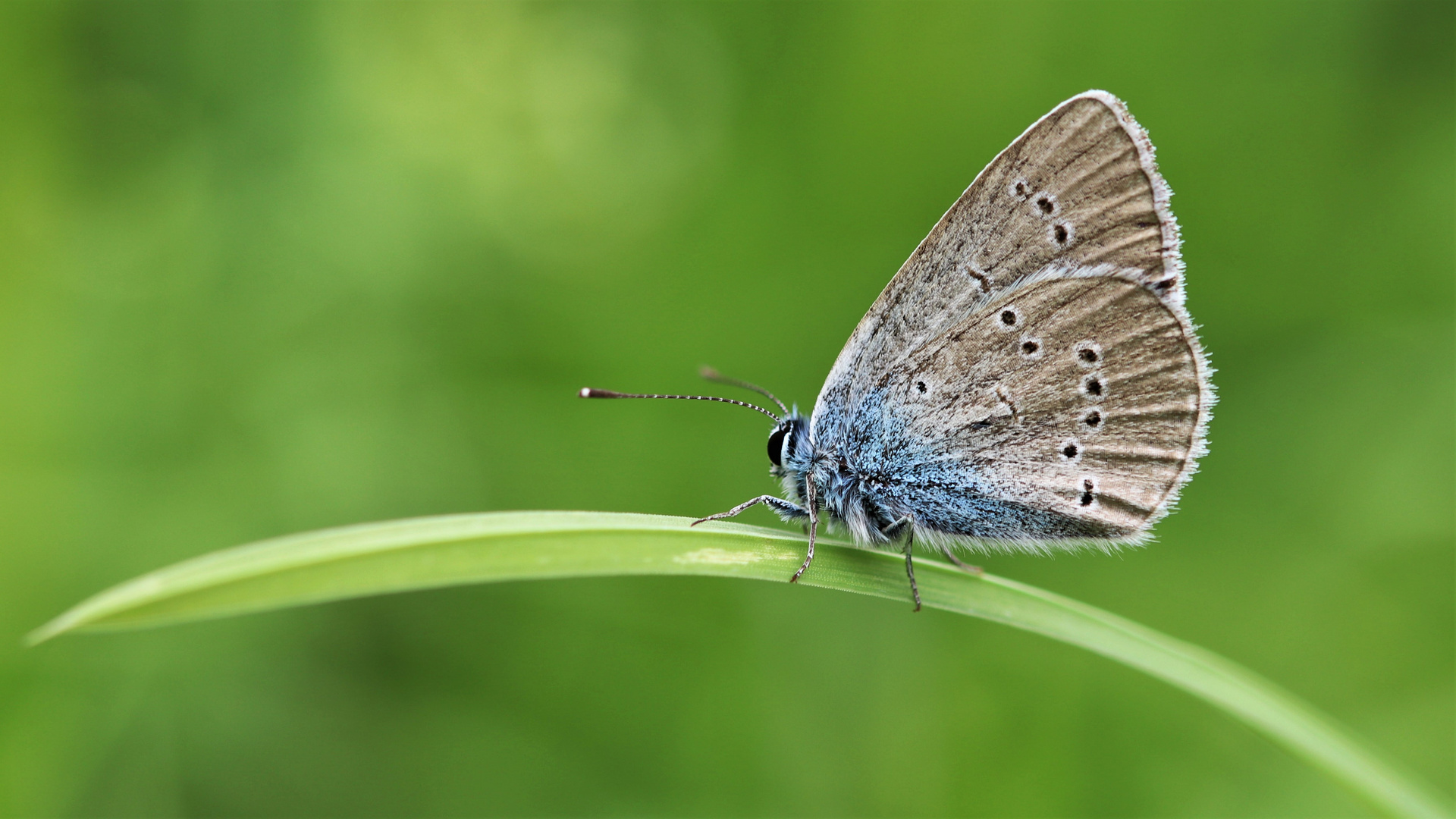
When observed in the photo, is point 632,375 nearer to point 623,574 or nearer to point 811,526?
point 811,526

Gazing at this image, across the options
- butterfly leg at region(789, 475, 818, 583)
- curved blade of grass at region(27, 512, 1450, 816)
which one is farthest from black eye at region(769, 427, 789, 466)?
curved blade of grass at region(27, 512, 1450, 816)

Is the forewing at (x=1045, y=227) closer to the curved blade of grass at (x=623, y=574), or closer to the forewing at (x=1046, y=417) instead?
the forewing at (x=1046, y=417)

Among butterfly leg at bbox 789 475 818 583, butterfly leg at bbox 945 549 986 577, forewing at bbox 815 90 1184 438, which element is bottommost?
butterfly leg at bbox 945 549 986 577

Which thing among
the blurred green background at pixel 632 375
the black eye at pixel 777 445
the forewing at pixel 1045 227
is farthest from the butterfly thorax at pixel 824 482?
the blurred green background at pixel 632 375

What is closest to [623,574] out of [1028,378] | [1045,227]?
[1028,378]

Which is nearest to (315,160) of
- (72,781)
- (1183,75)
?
(72,781)

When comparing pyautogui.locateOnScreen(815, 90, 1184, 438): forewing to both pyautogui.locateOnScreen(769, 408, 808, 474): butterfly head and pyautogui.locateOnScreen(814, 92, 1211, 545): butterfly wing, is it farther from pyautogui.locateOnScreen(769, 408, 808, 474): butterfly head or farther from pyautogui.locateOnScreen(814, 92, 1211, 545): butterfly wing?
pyautogui.locateOnScreen(769, 408, 808, 474): butterfly head
